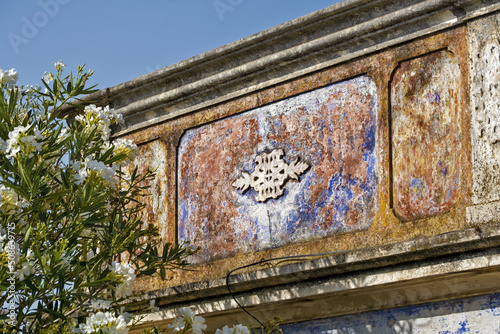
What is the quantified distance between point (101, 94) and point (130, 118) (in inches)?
16.2

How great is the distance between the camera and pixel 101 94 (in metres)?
9.95

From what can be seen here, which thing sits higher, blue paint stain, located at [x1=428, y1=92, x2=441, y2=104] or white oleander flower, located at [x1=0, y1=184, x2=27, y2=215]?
blue paint stain, located at [x1=428, y1=92, x2=441, y2=104]

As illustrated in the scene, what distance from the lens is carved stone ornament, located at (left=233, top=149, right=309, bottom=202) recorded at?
8.35m

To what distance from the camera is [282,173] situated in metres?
8.43

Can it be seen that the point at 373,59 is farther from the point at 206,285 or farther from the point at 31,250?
the point at 31,250

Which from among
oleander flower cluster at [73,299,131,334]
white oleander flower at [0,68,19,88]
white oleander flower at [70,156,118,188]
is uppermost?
white oleander flower at [0,68,19,88]

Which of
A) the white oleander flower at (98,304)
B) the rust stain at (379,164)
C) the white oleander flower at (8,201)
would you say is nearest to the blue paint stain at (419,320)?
the rust stain at (379,164)

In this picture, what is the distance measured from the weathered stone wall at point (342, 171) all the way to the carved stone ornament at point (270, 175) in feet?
0.04

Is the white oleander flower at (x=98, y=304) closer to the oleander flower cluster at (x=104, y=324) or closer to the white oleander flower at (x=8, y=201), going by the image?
the oleander flower cluster at (x=104, y=324)

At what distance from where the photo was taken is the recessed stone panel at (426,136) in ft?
24.2

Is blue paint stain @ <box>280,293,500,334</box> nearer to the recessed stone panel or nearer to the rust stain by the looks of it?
the rust stain

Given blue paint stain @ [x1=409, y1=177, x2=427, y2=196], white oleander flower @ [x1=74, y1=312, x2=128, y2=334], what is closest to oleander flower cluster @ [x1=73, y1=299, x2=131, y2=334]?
white oleander flower @ [x1=74, y1=312, x2=128, y2=334]

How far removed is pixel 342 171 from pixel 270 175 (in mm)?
798

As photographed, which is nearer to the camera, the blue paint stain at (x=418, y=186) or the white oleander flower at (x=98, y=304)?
the white oleander flower at (x=98, y=304)
